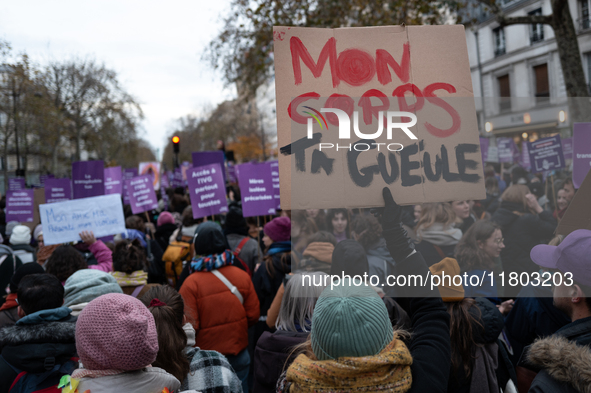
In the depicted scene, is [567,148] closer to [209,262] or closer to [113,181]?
[209,262]

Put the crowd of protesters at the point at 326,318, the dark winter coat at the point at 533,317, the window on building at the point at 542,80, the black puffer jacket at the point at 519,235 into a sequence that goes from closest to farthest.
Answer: the crowd of protesters at the point at 326,318, the dark winter coat at the point at 533,317, the black puffer jacket at the point at 519,235, the window on building at the point at 542,80

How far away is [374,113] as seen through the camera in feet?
7.19

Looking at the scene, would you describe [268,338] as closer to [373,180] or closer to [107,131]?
[373,180]

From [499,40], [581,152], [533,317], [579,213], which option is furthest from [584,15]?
[579,213]

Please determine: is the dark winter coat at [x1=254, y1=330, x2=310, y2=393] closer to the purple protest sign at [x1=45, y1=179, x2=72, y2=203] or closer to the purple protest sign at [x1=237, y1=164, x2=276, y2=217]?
the purple protest sign at [x1=237, y1=164, x2=276, y2=217]

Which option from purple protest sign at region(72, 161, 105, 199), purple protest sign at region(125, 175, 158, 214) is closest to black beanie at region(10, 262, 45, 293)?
purple protest sign at region(72, 161, 105, 199)

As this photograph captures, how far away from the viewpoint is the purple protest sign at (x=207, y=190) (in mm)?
6593

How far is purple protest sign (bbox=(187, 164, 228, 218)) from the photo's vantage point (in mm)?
6593

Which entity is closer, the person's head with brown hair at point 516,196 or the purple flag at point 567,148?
the person's head with brown hair at point 516,196

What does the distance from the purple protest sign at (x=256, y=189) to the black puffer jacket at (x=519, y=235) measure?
9.48 ft

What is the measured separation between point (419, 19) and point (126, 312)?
12.5 metres

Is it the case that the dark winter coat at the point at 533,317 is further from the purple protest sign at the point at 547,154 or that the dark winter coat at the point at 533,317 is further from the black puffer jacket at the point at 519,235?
the purple protest sign at the point at 547,154

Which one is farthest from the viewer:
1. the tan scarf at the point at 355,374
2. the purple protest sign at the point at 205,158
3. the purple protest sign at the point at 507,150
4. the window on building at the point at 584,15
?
the window on building at the point at 584,15

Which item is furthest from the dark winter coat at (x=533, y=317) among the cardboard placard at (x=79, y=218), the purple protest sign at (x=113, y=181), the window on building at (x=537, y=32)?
the window on building at (x=537, y=32)
